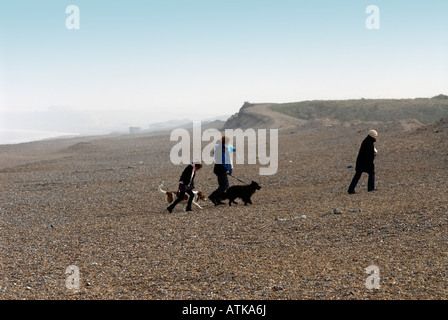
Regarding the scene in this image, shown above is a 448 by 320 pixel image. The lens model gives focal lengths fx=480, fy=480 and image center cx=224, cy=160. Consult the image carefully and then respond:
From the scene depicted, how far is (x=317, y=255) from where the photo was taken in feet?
28.5

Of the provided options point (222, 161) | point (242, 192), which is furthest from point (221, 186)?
point (222, 161)

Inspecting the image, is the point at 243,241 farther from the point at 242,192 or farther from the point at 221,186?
the point at 221,186

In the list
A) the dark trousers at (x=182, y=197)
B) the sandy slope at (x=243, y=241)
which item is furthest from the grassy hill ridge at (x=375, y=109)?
the dark trousers at (x=182, y=197)

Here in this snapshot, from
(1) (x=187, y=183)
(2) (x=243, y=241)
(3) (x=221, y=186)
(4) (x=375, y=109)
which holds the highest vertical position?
(4) (x=375, y=109)

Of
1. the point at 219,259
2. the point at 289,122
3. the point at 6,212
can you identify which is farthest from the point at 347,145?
the point at 289,122

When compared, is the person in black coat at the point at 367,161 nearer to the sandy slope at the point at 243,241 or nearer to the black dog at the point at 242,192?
the sandy slope at the point at 243,241

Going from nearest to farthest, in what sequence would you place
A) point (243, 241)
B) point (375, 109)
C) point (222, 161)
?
point (243, 241), point (222, 161), point (375, 109)

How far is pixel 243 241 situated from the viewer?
9984mm

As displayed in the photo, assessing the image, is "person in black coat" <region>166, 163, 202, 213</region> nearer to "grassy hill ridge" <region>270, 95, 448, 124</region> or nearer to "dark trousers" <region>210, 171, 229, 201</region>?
"dark trousers" <region>210, 171, 229, 201</region>

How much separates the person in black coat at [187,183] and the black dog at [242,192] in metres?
1.20

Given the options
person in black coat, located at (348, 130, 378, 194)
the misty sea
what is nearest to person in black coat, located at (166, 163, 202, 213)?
person in black coat, located at (348, 130, 378, 194)

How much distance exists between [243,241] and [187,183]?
3.83 m

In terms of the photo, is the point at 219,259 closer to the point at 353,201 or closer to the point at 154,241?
the point at 154,241
